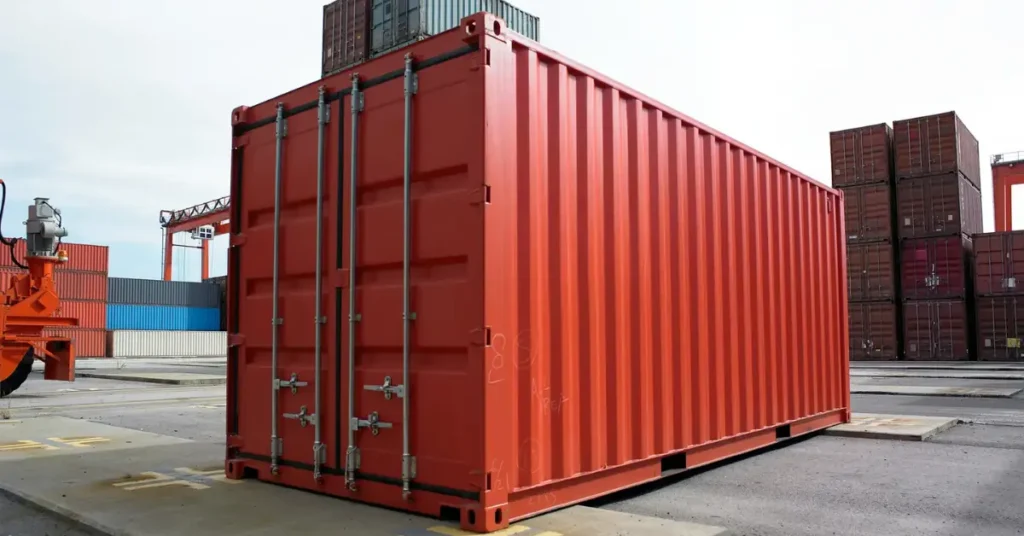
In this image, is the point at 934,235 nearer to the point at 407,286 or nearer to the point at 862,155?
the point at 862,155

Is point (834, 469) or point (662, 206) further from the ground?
point (662, 206)

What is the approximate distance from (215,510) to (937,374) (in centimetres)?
2215

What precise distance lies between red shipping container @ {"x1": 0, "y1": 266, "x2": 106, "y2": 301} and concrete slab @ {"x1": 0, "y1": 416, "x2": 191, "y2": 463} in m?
33.9

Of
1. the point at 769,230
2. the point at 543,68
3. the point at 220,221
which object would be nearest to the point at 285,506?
the point at 543,68

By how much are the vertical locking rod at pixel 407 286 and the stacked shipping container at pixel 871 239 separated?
93.6ft

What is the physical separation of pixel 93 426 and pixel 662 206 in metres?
8.39

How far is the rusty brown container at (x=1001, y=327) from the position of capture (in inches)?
1116

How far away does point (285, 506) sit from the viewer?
5156 millimetres

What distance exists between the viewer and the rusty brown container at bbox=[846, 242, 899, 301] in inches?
1171

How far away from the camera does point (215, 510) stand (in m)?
5.08

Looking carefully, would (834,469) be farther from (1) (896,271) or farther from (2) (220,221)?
(2) (220,221)

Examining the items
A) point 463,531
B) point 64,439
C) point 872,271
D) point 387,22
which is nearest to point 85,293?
point 387,22

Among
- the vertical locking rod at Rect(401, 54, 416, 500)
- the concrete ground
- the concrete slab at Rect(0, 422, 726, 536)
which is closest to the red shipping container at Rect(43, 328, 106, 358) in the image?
the concrete ground

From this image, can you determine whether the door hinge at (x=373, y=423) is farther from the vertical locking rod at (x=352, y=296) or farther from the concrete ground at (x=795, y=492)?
the concrete ground at (x=795, y=492)
